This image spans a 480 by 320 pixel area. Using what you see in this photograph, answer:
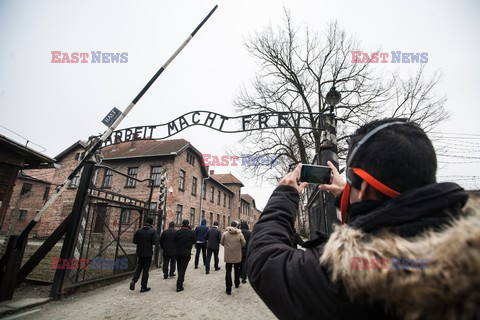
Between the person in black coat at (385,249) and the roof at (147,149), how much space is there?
18.8 metres

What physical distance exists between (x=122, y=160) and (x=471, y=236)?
75.1ft

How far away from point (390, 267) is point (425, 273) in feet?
0.27

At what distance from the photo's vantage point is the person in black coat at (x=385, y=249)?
0.62m

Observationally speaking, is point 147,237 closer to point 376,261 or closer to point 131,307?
point 131,307

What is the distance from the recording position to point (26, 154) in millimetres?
6016

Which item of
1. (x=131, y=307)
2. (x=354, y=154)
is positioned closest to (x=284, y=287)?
(x=354, y=154)

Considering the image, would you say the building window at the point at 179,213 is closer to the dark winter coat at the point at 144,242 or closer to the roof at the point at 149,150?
the roof at the point at 149,150

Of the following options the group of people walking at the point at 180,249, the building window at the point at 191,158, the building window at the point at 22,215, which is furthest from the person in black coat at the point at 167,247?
the building window at the point at 22,215

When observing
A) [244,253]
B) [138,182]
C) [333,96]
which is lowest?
[244,253]

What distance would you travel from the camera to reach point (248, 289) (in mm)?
6820

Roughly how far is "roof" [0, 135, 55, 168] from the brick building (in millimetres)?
9396

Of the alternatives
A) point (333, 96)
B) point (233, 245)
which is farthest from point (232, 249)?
point (333, 96)

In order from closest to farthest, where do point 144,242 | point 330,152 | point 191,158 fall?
point 330,152
point 144,242
point 191,158

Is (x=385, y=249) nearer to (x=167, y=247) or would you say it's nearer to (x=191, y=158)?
(x=167, y=247)
